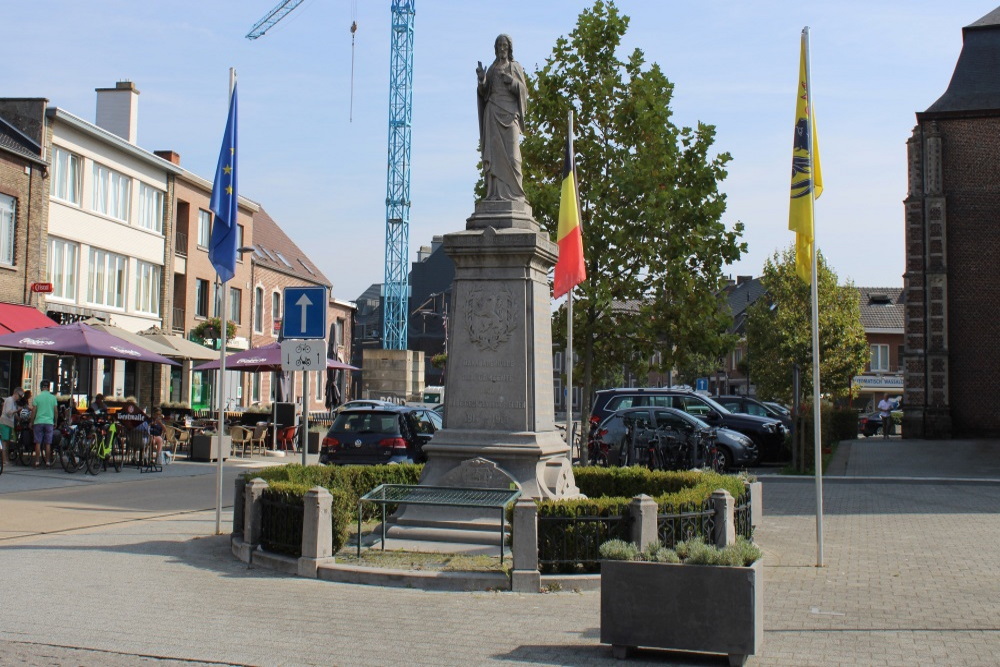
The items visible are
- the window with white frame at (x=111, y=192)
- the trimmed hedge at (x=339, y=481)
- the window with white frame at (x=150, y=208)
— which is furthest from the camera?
the window with white frame at (x=150, y=208)

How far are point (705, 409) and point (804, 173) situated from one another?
609 inches

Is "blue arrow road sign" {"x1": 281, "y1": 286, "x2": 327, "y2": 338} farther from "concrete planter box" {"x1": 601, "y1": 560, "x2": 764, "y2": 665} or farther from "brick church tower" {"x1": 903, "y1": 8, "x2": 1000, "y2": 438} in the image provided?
"brick church tower" {"x1": 903, "y1": 8, "x2": 1000, "y2": 438}

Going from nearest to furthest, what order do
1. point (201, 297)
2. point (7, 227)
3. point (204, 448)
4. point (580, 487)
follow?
point (580, 487)
point (204, 448)
point (7, 227)
point (201, 297)

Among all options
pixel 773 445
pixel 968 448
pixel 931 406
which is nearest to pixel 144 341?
pixel 773 445

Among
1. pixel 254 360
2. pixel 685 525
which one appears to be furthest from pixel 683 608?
pixel 254 360

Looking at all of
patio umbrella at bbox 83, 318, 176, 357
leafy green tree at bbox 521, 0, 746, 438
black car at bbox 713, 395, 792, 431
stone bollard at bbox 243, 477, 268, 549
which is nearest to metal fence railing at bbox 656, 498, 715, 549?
stone bollard at bbox 243, 477, 268, 549

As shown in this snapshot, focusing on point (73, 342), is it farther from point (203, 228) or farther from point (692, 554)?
point (203, 228)

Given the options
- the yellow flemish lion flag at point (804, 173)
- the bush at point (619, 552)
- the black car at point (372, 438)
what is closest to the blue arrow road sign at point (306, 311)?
the black car at point (372, 438)

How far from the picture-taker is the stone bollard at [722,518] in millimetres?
10000

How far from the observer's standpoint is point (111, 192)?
34.1 m

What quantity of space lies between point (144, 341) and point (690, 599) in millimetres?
20317

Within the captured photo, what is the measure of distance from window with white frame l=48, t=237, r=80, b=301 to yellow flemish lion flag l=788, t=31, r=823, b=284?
81.3 feet

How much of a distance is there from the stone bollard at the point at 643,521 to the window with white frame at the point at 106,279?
27639 millimetres

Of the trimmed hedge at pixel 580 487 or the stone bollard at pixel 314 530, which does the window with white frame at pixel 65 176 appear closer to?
the trimmed hedge at pixel 580 487
